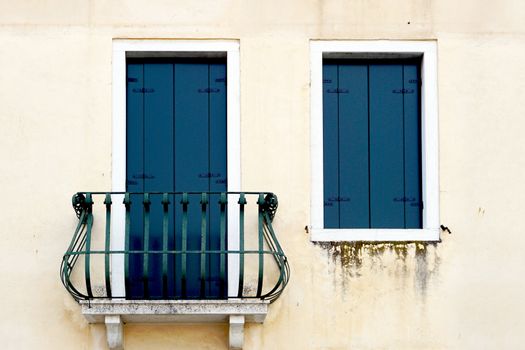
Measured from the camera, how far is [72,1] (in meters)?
13.9

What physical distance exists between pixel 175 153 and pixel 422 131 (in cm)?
218

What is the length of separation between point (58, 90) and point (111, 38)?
25.5 inches

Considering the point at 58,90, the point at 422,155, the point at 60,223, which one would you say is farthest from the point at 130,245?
the point at 422,155

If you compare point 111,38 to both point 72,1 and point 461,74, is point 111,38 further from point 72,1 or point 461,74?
point 461,74

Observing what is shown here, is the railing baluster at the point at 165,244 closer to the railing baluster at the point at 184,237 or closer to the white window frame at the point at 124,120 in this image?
the railing baluster at the point at 184,237

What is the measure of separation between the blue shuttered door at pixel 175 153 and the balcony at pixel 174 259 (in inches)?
0.5

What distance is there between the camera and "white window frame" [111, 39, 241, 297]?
13555 mm

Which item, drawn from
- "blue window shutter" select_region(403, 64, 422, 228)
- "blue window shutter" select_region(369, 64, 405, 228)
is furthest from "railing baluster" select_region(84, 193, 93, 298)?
"blue window shutter" select_region(403, 64, 422, 228)

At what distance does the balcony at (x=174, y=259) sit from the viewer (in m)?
13.1

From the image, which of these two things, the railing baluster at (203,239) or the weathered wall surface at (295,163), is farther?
the weathered wall surface at (295,163)

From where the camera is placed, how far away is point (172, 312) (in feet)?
42.6

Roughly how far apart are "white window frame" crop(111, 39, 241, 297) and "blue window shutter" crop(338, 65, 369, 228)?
36.8 inches

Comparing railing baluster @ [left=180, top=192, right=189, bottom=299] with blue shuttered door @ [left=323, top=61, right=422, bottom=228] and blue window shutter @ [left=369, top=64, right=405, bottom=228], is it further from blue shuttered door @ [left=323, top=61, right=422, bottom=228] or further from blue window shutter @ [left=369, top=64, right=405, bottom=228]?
blue window shutter @ [left=369, top=64, right=405, bottom=228]

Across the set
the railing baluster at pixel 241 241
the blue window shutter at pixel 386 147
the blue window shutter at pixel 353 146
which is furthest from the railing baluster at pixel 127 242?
the blue window shutter at pixel 386 147
